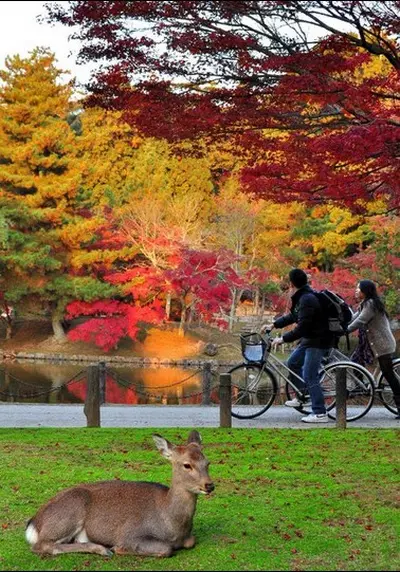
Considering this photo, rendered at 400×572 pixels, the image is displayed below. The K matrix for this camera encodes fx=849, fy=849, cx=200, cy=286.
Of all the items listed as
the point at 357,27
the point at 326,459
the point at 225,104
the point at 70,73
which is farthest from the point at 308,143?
the point at 70,73

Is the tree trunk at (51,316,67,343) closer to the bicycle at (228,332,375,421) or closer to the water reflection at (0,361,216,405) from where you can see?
the water reflection at (0,361,216,405)

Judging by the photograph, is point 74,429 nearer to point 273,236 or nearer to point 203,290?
point 203,290

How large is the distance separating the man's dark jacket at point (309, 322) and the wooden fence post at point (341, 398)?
38 cm

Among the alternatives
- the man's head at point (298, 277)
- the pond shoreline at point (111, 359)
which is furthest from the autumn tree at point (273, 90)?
the pond shoreline at point (111, 359)

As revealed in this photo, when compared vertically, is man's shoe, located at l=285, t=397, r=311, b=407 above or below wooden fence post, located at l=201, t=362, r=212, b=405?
above

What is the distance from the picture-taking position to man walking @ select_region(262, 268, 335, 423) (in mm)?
9953

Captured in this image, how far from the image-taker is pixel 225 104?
332 inches

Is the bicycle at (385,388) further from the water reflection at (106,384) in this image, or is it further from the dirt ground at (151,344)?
the dirt ground at (151,344)

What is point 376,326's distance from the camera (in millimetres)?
10211

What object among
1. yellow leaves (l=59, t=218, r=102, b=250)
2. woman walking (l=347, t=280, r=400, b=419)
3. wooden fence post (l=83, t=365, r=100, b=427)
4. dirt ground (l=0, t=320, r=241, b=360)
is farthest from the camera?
dirt ground (l=0, t=320, r=241, b=360)

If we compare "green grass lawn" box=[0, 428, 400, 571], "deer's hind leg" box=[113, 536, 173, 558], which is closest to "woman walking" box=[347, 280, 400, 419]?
"green grass lawn" box=[0, 428, 400, 571]

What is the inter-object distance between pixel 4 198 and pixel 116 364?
24.1 ft

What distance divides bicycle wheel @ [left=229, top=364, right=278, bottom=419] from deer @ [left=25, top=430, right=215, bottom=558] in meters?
5.45

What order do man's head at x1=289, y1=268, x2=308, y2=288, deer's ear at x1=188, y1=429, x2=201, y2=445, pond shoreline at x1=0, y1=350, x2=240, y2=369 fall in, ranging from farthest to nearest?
pond shoreline at x1=0, y1=350, x2=240, y2=369
man's head at x1=289, y1=268, x2=308, y2=288
deer's ear at x1=188, y1=429, x2=201, y2=445
